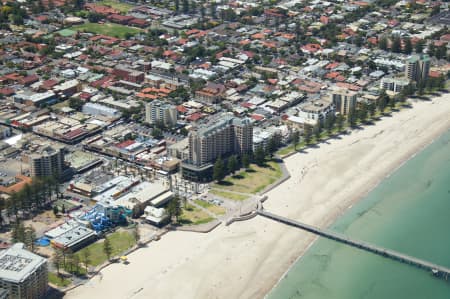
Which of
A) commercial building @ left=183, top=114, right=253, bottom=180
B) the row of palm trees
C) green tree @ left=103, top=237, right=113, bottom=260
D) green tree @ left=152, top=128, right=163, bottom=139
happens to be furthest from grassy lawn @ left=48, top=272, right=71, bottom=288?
green tree @ left=152, top=128, right=163, bottom=139

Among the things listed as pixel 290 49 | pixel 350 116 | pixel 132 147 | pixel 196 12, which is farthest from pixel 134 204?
pixel 196 12

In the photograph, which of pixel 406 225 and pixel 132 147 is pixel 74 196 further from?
pixel 406 225

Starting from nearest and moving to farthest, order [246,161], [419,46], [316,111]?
[246,161] → [316,111] → [419,46]

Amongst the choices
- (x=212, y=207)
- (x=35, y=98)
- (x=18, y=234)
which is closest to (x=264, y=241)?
(x=212, y=207)

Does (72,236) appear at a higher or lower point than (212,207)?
higher

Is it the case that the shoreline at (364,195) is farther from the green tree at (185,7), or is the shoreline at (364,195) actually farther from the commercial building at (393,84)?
the green tree at (185,7)

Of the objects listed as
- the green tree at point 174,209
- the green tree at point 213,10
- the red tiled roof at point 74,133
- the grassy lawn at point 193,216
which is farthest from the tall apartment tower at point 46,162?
the green tree at point 213,10

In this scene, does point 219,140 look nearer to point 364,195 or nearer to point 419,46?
point 364,195
